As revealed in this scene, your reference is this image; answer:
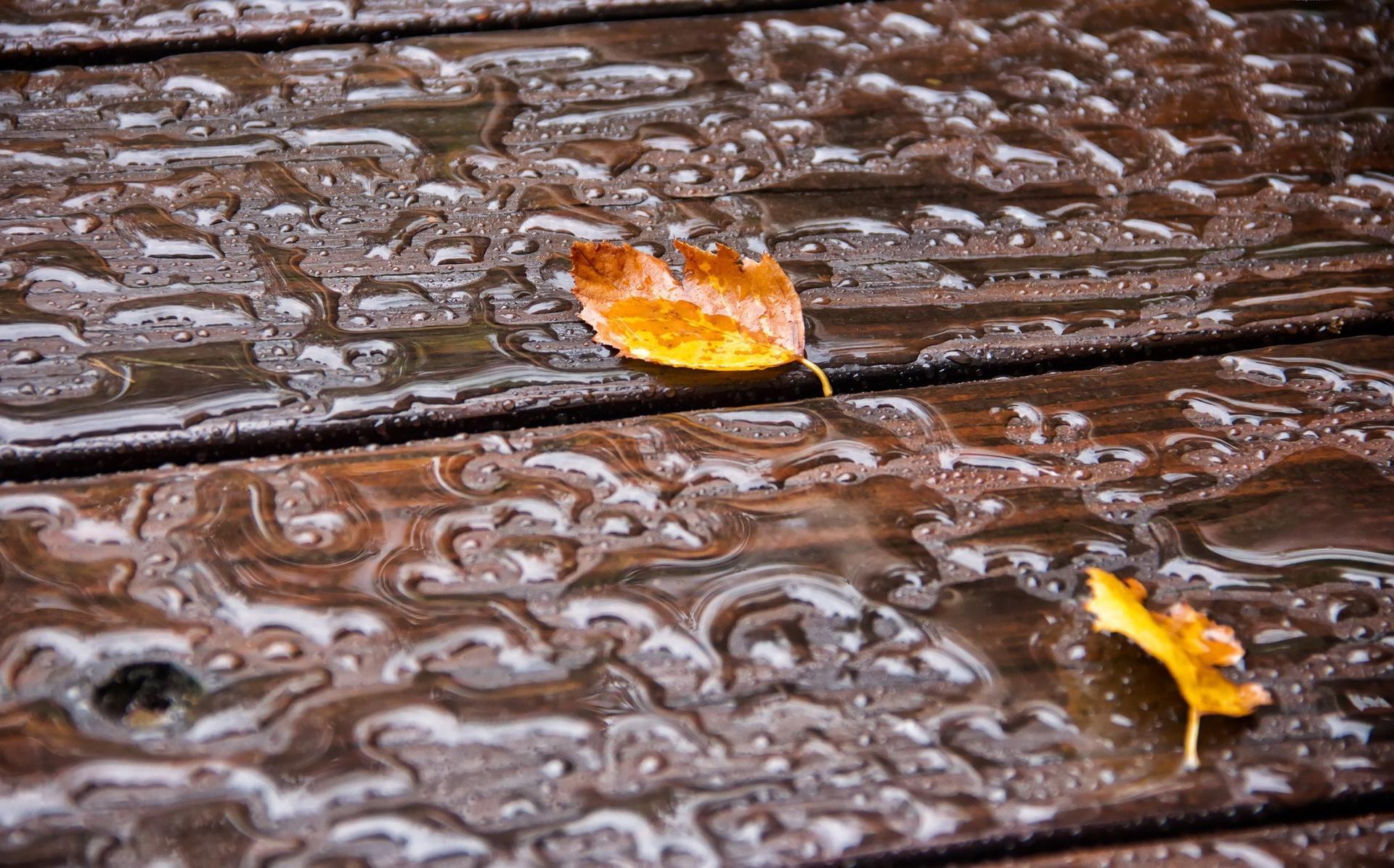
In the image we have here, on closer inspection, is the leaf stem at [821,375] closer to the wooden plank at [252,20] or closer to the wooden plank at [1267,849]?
the wooden plank at [1267,849]

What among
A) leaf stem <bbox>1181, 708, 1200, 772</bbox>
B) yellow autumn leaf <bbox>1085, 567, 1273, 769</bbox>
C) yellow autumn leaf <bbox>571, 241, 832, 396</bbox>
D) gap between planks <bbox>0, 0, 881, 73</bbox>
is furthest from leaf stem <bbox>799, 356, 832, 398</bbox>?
gap between planks <bbox>0, 0, 881, 73</bbox>

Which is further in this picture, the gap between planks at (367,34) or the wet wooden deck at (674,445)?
the gap between planks at (367,34)

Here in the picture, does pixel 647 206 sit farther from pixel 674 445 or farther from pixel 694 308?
pixel 674 445

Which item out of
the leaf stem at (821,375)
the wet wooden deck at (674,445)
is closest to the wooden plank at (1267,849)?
the wet wooden deck at (674,445)

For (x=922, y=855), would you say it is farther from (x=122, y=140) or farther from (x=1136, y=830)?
(x=122, y=140)

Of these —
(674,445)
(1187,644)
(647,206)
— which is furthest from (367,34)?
(1187,644)

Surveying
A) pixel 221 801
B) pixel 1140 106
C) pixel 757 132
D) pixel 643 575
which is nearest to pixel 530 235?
pixel 757 132
